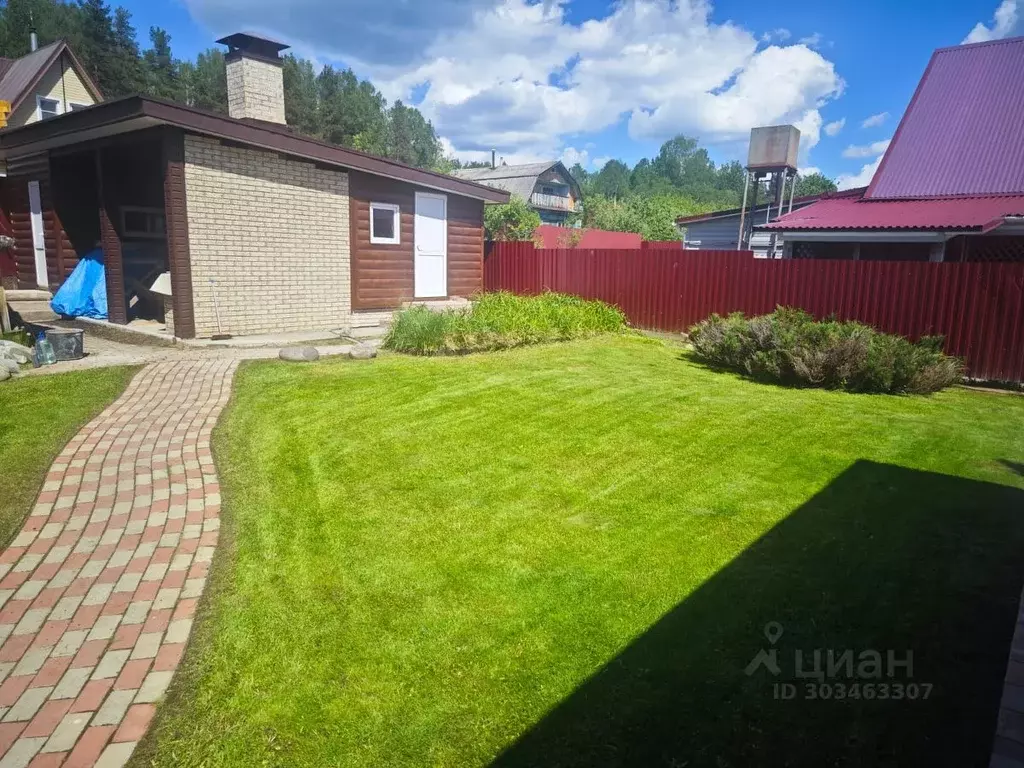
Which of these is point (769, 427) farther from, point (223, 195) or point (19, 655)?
point (223, 195)

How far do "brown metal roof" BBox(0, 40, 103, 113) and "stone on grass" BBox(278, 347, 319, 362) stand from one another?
2197cm

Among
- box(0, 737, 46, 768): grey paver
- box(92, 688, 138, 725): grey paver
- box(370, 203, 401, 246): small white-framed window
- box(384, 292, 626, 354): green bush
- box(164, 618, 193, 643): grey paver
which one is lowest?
box(0, 737, 46, 768): grey paver

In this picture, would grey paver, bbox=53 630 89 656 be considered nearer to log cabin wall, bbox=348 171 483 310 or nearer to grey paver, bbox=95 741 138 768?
grey paver, bbox=95 741 138 768

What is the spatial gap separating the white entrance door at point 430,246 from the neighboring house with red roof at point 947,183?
7122 mm

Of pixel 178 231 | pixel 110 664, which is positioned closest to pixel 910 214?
pixel 178 231

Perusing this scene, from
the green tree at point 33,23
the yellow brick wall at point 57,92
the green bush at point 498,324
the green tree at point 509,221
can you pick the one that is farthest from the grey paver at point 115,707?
the green tree at point 33,23

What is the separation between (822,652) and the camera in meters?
2.85

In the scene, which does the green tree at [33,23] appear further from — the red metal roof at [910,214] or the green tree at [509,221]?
the red metal roof at [910,214]

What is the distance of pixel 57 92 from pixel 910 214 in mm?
29783

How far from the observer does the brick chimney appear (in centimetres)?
1228

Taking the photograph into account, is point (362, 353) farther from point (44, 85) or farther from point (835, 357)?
point (44, 85)

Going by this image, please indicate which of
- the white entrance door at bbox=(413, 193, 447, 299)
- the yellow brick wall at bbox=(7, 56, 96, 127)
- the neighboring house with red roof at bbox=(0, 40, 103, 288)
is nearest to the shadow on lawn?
the white entrance door at bbox=(413, 193, 447, 299)

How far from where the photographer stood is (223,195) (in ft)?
34.3

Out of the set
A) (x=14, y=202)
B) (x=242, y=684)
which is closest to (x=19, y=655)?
(x=242, y=684)
